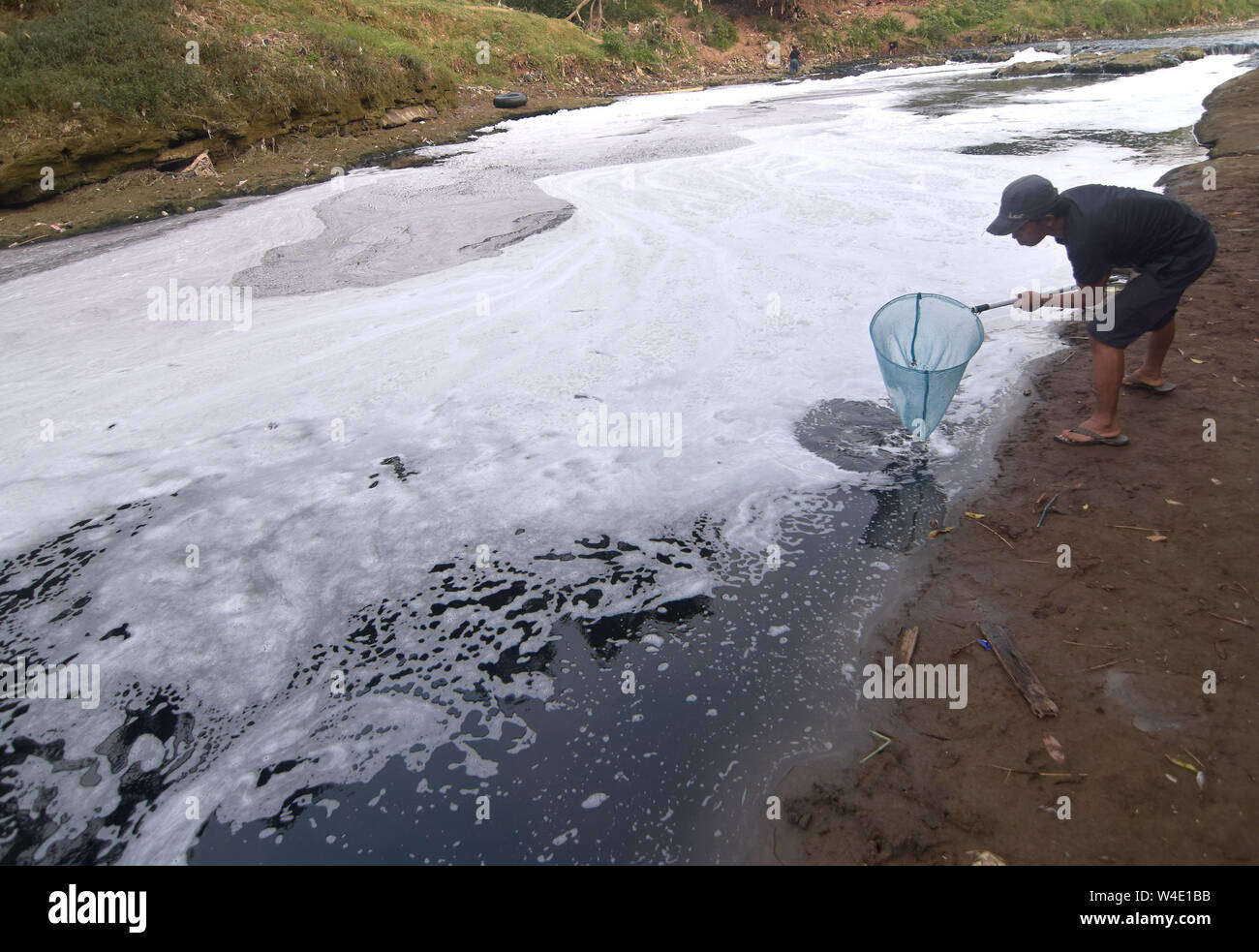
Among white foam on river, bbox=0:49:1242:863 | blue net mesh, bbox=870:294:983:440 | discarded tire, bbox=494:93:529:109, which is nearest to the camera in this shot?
white foam on river, bbox=0:49:1242:863

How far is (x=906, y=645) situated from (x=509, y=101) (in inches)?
711

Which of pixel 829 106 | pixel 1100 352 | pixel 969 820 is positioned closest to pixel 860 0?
pixel 829 106

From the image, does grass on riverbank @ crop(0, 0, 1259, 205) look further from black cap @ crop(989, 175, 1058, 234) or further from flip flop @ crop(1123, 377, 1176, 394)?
flip flop @ crop(1123, 377, 1176, 394)

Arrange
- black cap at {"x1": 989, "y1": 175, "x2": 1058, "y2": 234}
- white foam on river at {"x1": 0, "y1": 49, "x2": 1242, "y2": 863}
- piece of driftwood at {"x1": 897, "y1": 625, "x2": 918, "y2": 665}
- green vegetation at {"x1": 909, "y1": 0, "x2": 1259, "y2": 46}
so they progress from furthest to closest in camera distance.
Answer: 1. green vegetation at {"x1": 909, "y1": 0, "x2": 1259, "y2": 46}
2. black cap at {"x1": 989, "y1": 175, "x2": 1058, "y2": 234}
3. white foam on river at {"x1": 0, "y1": 49, "x2": 1242, "y2": 863}
4. piece of driftwood at {"x1": 897, "y1": 625, "x2": 918, "y2": 665}

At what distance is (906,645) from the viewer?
9.27 ft

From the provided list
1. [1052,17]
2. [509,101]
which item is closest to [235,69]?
[509,101]

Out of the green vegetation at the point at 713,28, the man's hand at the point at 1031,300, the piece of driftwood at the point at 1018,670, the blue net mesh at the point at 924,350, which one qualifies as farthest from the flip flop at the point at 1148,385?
the green vegetation at the point at 713,28

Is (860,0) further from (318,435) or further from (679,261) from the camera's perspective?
(318,435)

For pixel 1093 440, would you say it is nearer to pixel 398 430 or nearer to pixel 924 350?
pixel 924 350

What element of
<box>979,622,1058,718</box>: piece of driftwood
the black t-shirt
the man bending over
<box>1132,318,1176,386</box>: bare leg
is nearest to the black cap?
the man bending over

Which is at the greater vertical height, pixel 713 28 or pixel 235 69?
pixel 713 28

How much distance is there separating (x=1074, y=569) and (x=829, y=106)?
1485 centimetres

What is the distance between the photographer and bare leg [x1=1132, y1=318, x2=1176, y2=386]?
12.9 ft

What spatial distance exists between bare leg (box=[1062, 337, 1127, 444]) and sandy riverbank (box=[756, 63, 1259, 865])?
0.11m
